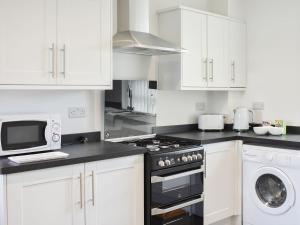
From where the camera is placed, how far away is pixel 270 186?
335 centimetres

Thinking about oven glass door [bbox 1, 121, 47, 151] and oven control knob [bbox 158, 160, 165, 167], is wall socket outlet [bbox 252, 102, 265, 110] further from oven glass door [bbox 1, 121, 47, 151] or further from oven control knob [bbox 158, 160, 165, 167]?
oven glass door [bbox 1, 121, 47, 151]

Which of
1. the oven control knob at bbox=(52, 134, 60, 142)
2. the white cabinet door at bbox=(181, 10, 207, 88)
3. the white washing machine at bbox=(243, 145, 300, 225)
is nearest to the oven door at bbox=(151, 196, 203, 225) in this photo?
the white washing machine at bbox=(243, 145, 300, 225)

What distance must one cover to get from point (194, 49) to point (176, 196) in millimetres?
1443

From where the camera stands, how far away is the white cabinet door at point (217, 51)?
12.0 ft

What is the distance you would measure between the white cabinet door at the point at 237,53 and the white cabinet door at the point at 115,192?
5.70 feet

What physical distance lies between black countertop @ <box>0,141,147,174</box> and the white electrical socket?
0.26m

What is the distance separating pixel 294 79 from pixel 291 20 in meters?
0.61

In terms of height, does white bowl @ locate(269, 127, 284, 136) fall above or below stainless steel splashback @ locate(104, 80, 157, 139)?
below

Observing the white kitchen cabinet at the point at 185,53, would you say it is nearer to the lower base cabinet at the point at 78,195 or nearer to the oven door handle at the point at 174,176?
the oven door handle at the point at 174,176

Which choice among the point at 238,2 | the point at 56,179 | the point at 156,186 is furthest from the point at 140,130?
the point at 238,2

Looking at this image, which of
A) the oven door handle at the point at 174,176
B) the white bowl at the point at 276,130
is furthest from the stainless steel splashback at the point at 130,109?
the white bowl at the point at 276,130

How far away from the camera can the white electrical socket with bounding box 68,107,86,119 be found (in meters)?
2.93

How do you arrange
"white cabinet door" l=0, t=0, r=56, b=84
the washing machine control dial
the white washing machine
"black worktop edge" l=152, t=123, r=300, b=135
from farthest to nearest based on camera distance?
"black worktop edge" l=152, t=123, r=300, b=135 → the washing machine control dial → the white washing machine → "white cabinet door" l=0, t=0, r=56, b=84

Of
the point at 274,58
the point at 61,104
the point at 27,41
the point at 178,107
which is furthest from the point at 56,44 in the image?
the point at 274,58
